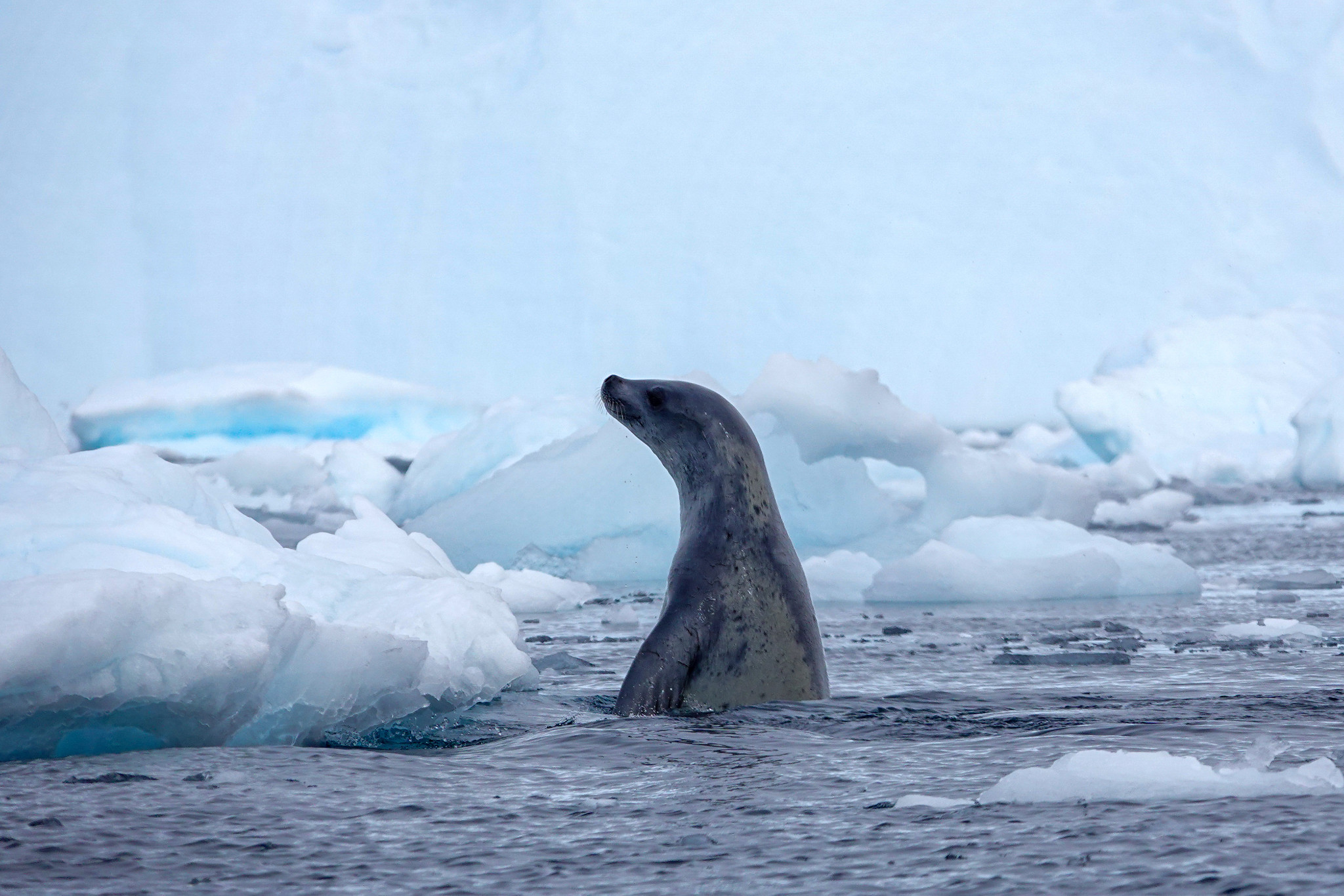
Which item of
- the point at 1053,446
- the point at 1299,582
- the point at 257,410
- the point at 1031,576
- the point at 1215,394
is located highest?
the point at 257,410

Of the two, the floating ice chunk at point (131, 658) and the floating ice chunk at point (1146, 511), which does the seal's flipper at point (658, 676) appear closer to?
the floating ice chunk at point (131, 658)

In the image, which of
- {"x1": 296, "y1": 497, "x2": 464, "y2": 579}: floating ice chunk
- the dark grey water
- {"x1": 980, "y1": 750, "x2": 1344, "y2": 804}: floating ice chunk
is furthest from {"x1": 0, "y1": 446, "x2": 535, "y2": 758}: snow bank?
{"x1": 980, "y1": 750, "x2": 1344, "y2": 804}: floating ice chunk

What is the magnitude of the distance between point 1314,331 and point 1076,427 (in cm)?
574

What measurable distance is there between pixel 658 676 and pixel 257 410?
17745mm

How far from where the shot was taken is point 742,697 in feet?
11.8

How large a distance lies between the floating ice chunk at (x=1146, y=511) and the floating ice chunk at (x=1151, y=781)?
12.4m

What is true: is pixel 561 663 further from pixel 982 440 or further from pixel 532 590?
pixel 982 440

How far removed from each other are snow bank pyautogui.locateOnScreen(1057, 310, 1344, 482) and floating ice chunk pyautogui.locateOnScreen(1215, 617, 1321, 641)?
1517 cm

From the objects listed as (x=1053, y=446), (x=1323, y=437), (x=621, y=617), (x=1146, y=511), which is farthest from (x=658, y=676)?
(x=1053, y=446)

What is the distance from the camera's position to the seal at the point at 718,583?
3.55m

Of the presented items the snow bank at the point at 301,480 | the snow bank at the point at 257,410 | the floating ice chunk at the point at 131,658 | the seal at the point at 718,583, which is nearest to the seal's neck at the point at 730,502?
the seal at the point at 718,583

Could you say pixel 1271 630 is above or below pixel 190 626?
below

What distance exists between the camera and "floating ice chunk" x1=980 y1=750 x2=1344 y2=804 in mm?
2170

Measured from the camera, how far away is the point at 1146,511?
50.7 ft
